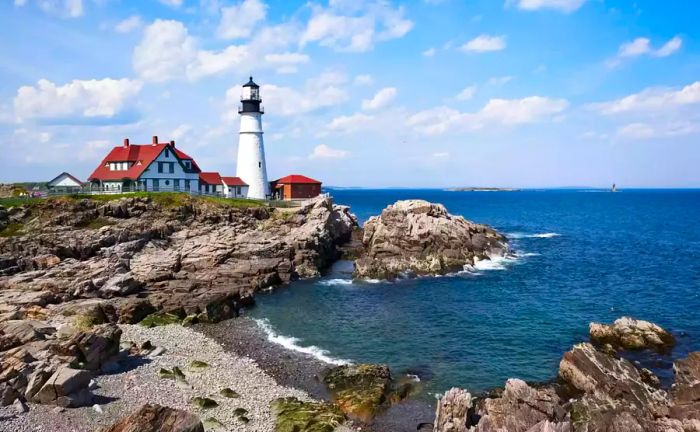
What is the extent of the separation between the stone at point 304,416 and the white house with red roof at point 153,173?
46.6m

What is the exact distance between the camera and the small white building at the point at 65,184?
6128cm

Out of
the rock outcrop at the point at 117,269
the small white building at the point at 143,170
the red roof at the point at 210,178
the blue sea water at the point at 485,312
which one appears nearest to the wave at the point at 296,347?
the blue sea water at the point at 485,312

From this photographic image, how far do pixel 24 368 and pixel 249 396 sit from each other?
1042 cm

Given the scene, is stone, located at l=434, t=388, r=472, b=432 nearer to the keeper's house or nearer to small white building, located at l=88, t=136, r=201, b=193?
small white building, located at l=88, t=136, r=201, b=193

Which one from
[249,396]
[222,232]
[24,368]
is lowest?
[249,396]

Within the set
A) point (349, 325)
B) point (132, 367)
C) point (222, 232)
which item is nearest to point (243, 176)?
point (222, 232)

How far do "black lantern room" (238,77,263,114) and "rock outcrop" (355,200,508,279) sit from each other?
24.7 m

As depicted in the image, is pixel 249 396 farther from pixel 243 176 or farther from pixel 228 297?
pixel 243 176

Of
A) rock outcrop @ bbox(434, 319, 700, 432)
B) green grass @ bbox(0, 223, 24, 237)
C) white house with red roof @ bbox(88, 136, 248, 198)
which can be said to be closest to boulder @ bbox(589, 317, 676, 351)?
rock outcrop @ bbox(434, 319, 700, 432)

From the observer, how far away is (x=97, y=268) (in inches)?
1698

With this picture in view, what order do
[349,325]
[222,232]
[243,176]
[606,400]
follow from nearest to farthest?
1. [606,400]
2. [349,325]
3. [222,232]
4. [243,176]

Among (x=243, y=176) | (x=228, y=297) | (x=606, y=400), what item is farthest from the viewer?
(x=243, y=176)

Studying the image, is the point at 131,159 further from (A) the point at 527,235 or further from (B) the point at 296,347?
(A) the point at 527,235

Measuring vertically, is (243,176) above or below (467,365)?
above
